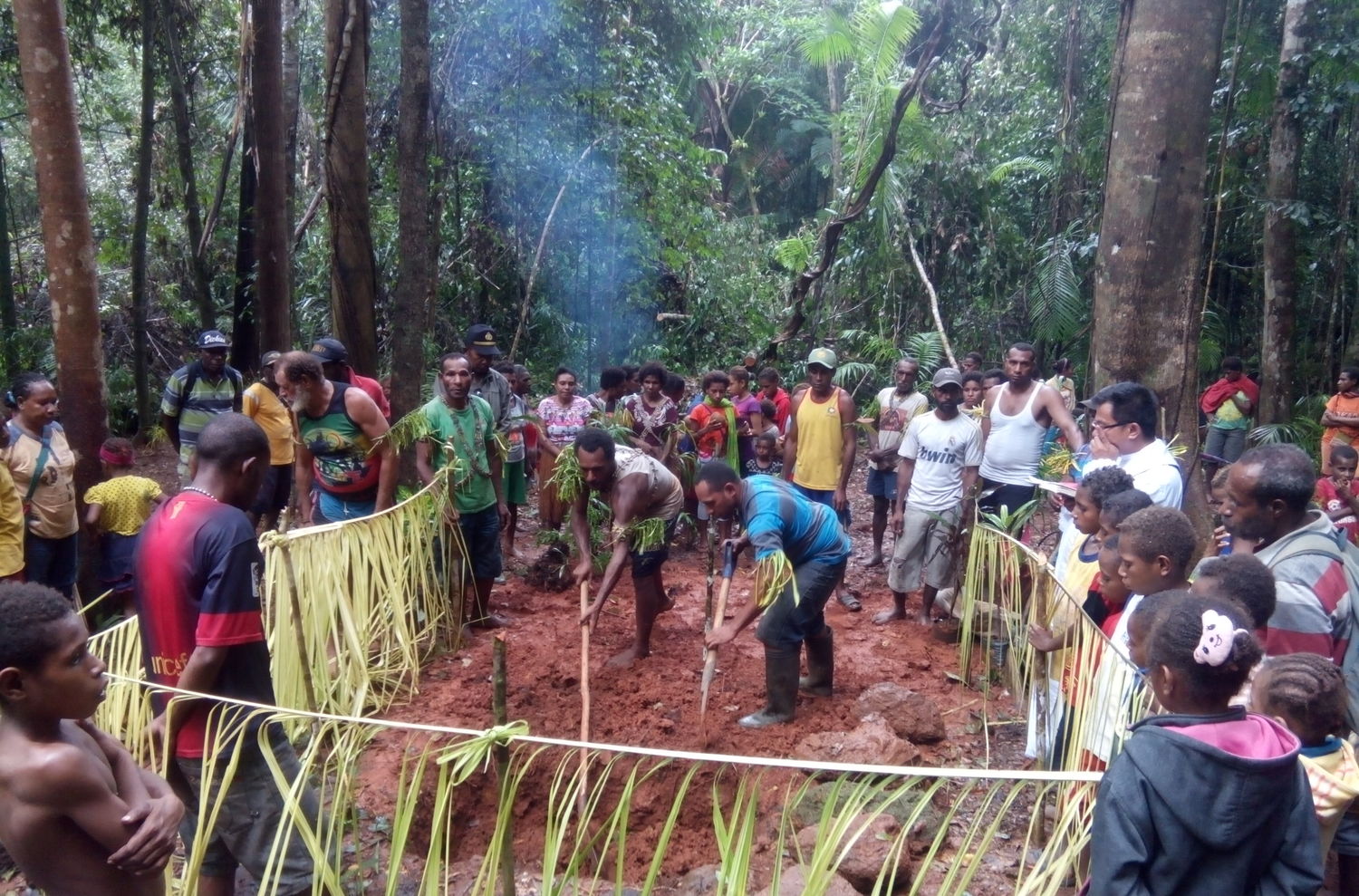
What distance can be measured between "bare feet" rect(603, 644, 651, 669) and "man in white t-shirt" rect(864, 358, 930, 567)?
2.76 meters

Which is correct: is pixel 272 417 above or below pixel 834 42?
below

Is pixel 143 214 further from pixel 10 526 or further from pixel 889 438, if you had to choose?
pixel 889 438

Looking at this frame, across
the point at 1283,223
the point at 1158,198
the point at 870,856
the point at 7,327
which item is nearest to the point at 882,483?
the point at 1158,198

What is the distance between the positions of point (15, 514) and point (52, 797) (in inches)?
137

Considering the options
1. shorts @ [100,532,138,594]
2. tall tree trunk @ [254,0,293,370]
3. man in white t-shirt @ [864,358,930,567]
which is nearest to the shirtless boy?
shorts @ [100,532,138,594]

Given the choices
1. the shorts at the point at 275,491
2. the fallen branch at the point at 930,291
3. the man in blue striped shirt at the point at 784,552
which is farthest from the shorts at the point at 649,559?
the fallen branch at the point at 930,291

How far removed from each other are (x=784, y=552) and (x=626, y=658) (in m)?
1.49

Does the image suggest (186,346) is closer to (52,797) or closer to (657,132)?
(657,132)

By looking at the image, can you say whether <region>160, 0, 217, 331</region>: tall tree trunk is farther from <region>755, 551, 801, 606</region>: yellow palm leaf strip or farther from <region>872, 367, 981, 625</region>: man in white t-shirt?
<region>755, 551, 801, 606</region>: yellow palm leaf strip

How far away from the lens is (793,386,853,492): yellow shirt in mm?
6898

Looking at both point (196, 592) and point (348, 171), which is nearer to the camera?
point (196, 592)

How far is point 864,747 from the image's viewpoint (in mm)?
4129

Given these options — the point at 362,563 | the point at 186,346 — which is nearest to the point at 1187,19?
the point at 362,563

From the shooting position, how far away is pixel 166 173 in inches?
484
